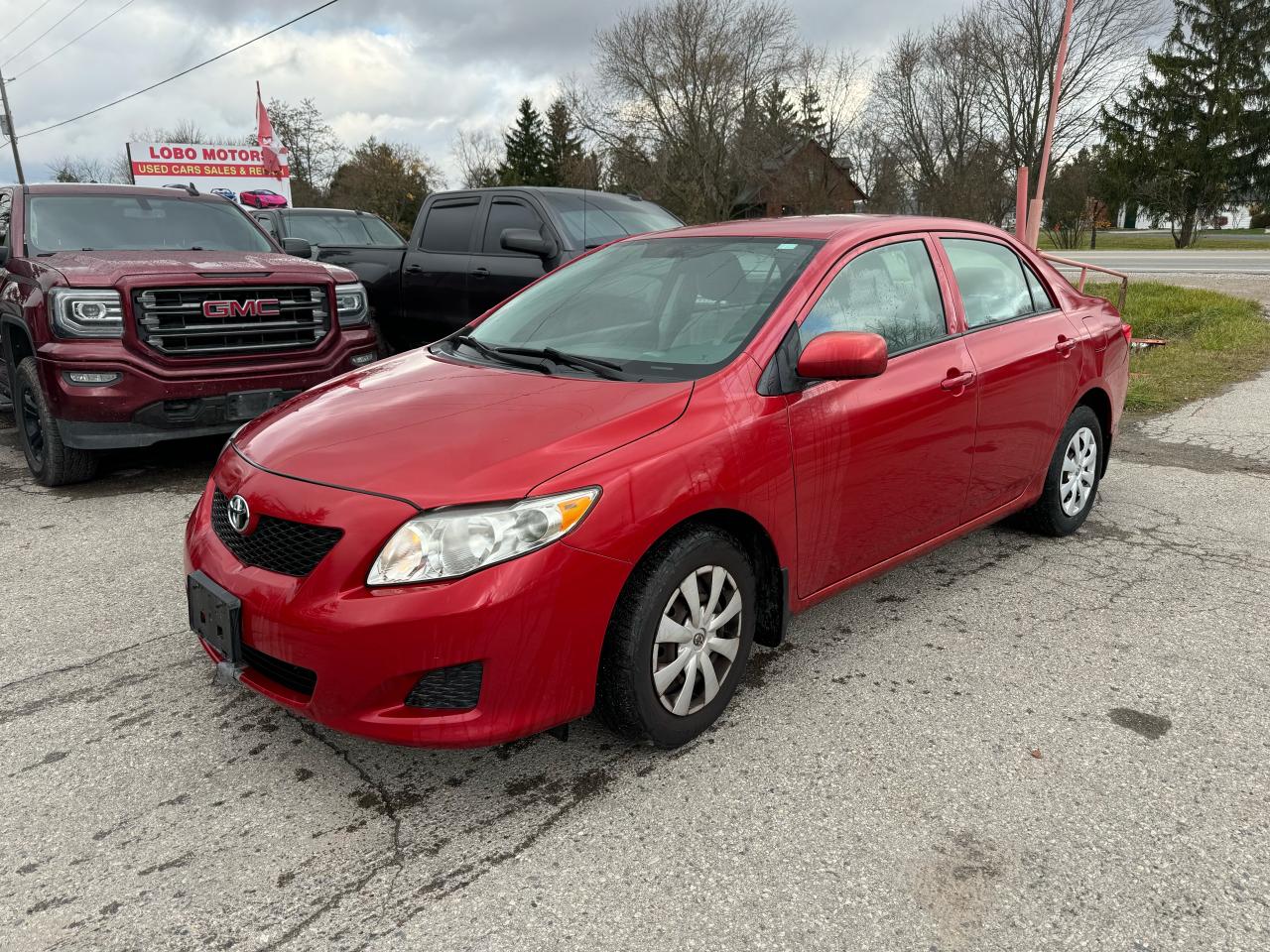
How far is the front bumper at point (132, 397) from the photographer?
531 centimetres

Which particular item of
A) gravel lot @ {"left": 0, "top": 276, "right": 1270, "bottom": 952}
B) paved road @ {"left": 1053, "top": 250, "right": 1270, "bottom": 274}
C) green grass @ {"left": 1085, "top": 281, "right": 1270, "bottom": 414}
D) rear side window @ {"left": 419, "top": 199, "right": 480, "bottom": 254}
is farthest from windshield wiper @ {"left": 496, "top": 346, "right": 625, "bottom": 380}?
paved road @ {"left": 1053, "top": 250, "right": 1270, "bottom": 274}

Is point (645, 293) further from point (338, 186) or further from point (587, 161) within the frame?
point (338, 186)

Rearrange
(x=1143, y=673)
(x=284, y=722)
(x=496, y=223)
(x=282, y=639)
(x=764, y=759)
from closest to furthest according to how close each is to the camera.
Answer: (x=282, y=639), (x=764, y=759), (x=284, y=722), (x=1143, y=673), (x=496, y=223)

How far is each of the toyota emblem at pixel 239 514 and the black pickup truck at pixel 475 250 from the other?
4.28 metres

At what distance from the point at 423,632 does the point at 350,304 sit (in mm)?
4660

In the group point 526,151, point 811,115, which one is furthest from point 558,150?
point 811,115

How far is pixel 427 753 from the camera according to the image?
114 inches

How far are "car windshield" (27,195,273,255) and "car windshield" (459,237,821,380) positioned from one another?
3782 mm

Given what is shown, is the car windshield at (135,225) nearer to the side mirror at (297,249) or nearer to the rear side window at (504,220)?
the side mirror at (297,249)

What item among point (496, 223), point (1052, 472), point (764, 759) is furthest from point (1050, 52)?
point (764, 759)

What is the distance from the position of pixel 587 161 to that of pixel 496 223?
114ft

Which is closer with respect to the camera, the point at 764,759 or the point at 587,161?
the point at 764,759

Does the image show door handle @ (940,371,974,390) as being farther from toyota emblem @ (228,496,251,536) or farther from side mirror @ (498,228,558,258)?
side mirror @ (498,228,558,258)

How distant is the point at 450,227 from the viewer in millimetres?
8578
